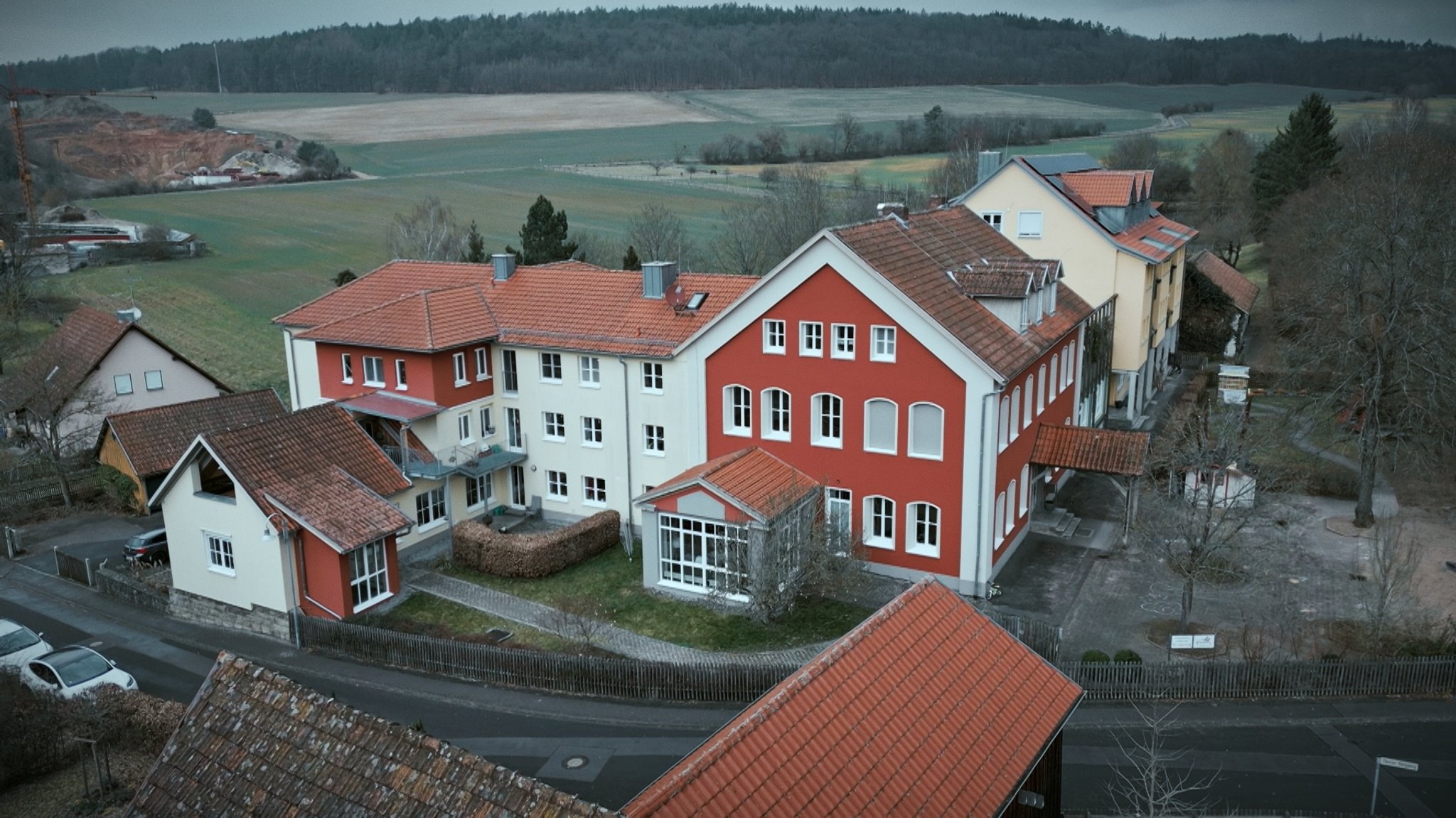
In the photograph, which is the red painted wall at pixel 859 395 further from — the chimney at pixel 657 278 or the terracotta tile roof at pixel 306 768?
the terracotta tile roof at pixel 306 768


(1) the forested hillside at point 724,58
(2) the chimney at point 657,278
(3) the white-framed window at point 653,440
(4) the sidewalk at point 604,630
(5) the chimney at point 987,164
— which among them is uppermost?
(1) the forested hillside at point 724,58

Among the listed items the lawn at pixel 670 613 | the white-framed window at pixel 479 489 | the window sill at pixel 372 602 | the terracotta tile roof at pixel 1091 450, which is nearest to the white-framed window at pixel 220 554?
the window sill at pixel 372 602

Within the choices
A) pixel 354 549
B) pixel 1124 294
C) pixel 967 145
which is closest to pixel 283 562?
pixel 354 549

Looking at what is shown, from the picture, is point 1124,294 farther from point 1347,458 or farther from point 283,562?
point 283,562

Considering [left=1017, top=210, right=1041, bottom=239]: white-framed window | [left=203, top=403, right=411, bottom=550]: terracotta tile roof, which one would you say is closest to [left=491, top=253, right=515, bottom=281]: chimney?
[left=203, top=403, right=411, bottom=550]: terracotta tile roof

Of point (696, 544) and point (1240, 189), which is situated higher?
point (1240, 189)
